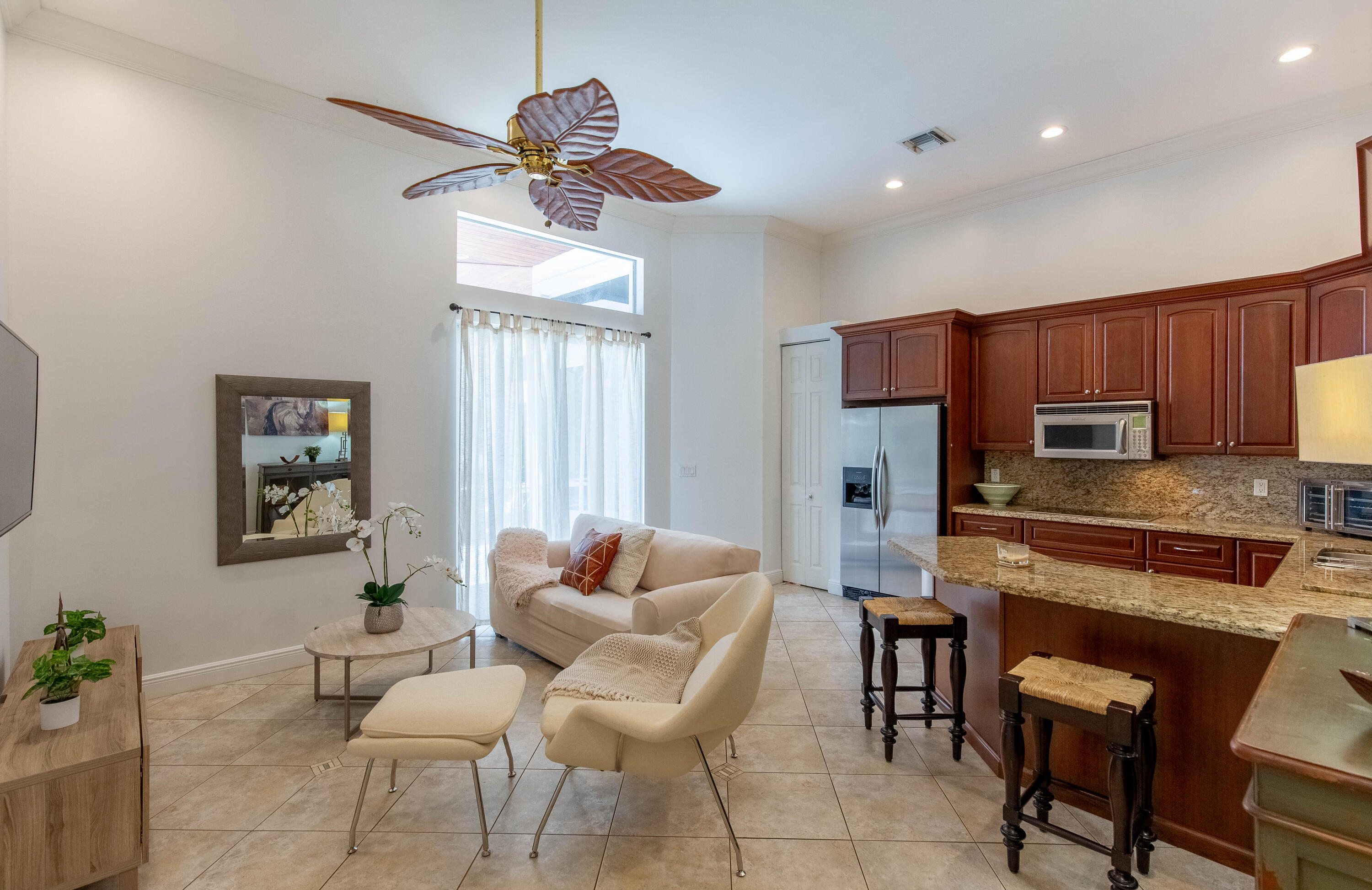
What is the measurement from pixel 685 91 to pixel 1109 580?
10.4ft

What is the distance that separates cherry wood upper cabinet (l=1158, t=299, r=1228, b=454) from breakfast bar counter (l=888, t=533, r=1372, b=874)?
1.57 metres

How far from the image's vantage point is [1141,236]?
415 centimetres

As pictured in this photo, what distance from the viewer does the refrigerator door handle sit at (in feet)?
15.7

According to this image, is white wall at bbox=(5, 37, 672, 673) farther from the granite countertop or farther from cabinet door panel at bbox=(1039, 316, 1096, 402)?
cabinet door panel at bbox=(1039, 316, 1096, 402)

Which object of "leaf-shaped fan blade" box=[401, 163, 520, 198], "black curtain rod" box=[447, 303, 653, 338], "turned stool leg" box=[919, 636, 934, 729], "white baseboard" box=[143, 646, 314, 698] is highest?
"leaf-shaped fan blade" box=[401, 163, 520, 198]

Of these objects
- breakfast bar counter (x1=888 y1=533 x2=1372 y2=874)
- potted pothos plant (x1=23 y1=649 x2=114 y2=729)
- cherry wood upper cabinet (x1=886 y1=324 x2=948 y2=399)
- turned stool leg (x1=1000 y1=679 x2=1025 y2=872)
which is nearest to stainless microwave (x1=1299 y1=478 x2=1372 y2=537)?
breakfast bar counter (x1=888 y1=533 x2=1372 y2=874)

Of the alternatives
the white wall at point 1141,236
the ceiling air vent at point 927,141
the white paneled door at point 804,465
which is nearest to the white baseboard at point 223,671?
the white paneled door at point 804,465

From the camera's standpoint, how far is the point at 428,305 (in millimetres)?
3982

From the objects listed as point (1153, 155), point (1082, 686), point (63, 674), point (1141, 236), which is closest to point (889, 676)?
point (1082, 686)

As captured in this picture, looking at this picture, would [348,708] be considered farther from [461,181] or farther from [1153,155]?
[1153,155]

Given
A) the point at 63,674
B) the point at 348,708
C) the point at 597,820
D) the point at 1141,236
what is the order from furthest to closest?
the point at 1141,236 < the point at 348,708 < the point at 597,820 < the point at 63,674

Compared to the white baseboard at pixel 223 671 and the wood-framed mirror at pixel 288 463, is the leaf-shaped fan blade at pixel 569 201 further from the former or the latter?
the white baseboard at pixel 223 671

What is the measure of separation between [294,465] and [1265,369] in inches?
218

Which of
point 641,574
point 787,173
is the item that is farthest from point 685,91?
point 641,574
